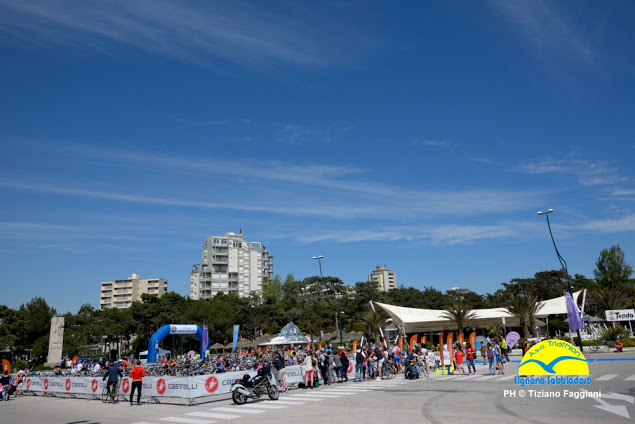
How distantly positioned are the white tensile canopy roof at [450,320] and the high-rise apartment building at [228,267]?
206 feet

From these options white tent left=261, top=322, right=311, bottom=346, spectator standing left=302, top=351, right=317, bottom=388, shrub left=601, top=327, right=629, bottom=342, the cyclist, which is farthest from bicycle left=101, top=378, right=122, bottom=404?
shrub left=601, top=327, right=629, bottom=342

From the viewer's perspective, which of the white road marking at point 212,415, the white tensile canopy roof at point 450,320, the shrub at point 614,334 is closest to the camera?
the white road marking at point 212,415

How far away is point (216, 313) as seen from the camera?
71312mm

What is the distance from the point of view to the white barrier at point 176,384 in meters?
16.1

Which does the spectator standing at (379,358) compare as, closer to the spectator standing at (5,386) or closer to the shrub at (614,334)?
the spectator standing at (5,386)

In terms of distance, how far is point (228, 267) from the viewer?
117062 mm

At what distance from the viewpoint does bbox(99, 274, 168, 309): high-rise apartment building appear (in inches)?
5408

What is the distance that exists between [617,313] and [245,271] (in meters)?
96.2

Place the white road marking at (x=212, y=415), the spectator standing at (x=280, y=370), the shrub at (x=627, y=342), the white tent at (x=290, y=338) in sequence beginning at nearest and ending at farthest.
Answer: the white road marking at (x=212, y=415), the spectator standing at (x=280, y=370), the shrub at (x=627, y=342), the white tent at (x=290, y=338)

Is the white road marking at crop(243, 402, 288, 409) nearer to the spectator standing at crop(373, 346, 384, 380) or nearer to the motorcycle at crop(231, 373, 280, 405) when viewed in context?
the motorcycle at crop(231, 373, 280, 405)

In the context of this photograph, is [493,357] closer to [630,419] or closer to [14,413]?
[630,419]

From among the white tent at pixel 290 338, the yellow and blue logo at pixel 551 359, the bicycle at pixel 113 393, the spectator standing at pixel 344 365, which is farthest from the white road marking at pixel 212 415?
the white tent at pixel 290 338

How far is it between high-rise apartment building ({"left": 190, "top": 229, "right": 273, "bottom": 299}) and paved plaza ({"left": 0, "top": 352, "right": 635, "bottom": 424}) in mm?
97125

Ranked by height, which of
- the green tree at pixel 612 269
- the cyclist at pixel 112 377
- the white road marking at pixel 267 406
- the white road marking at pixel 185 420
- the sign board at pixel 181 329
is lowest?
the white road marking at pixel 267 406
